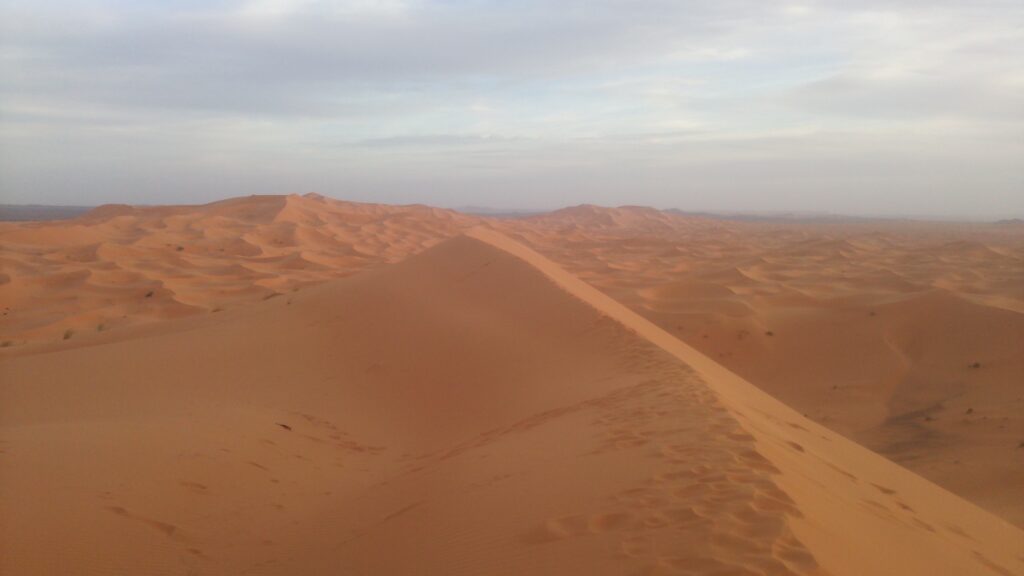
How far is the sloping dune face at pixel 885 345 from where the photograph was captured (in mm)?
8633

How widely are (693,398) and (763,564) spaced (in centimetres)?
313

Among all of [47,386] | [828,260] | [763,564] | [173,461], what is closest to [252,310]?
[47,386]

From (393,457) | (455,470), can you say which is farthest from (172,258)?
(455,470)

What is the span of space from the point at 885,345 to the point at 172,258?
66.6ft

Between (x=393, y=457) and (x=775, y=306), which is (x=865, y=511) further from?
(x=775, y=306)

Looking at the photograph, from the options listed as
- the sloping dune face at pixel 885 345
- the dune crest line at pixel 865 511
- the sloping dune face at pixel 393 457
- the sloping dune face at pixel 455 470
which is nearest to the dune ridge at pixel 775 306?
the sloping dune face at pixel 885 345

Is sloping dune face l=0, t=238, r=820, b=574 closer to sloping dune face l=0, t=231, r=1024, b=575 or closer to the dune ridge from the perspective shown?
sloping dune face l=0, t=231, r=1024, b=575

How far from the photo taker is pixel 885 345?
528 inches

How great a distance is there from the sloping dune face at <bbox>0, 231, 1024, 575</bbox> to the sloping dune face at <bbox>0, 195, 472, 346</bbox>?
6.08 metres

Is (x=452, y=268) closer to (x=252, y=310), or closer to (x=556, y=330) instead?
(x=252, y=310)

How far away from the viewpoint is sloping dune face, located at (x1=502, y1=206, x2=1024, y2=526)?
8633mm

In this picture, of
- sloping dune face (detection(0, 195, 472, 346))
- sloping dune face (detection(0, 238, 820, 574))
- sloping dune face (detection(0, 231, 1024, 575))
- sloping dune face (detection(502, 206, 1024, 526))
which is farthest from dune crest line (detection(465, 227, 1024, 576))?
sloping dune face (detection(0, 195, 472, 346))

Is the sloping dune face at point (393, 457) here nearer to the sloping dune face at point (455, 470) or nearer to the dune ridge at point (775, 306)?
the sloping dune face at point (455, 470)

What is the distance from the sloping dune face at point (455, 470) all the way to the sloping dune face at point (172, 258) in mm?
6082
